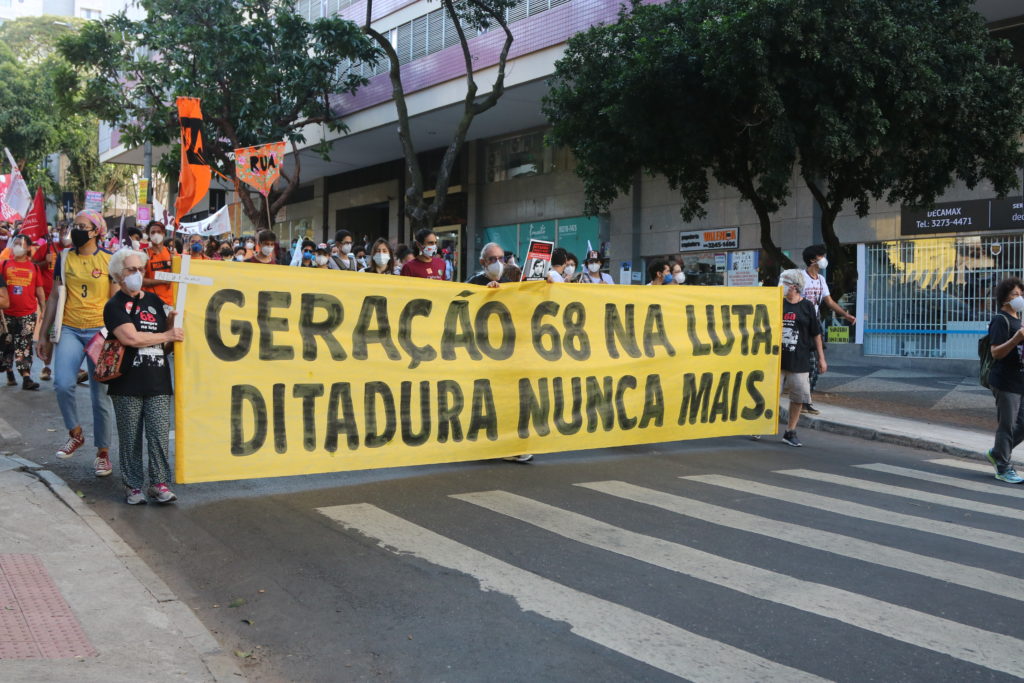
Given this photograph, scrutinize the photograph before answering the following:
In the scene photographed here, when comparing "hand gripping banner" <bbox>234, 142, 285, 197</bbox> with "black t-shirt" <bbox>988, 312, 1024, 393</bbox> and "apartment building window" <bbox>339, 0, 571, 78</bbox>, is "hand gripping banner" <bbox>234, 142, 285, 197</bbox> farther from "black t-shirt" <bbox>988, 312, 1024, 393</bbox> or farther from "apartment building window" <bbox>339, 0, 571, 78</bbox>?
"black t-shirt" <bbox>988, 312, 1024, 393</bbox>

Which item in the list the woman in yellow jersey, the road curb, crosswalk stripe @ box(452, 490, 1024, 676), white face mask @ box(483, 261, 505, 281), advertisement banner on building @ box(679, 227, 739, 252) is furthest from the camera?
advertisement banner on building @ box(679, 227, 739, 252)

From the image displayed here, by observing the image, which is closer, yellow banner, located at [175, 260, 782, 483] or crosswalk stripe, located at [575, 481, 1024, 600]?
crosswalk stripe, located at [575, 481, 1024, 600]

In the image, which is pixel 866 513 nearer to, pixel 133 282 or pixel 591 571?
pixel 591 571

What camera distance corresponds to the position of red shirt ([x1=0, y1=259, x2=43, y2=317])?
1182 centimetres

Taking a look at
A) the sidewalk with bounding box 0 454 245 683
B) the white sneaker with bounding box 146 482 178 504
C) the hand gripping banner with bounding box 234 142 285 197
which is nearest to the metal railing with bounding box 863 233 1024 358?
the hand gripping banner with bounding box 234 142 285 197

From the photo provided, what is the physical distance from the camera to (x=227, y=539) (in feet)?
18.9

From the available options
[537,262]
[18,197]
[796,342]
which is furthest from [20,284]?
[796,342]

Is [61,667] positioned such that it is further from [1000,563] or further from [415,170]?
[415,170]

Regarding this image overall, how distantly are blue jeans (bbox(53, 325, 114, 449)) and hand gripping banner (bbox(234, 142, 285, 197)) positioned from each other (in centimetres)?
1149

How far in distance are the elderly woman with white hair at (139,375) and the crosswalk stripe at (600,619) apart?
151 cm

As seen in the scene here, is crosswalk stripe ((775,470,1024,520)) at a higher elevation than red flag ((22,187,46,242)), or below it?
below

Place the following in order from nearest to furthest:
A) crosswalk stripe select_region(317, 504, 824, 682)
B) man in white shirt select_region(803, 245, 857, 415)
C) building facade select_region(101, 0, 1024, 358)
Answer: crosswalk stripe select_region(317, 504, 824, 682), man in white shirt select_region(803, 245, 857, 415), building facade select_region(101, 0, 1024, 358)

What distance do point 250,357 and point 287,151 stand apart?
27.3 meters

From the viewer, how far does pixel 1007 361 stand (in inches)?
326
